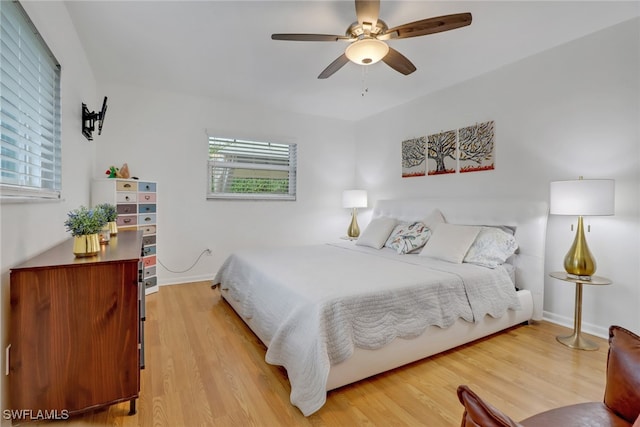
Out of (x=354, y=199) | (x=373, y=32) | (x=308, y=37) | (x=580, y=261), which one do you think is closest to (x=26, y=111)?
(x=308, y=37)

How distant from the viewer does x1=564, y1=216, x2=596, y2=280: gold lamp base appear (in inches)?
89.8

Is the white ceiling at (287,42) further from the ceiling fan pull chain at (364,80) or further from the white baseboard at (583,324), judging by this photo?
the white baseboard at (583,324)

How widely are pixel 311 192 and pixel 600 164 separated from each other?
3.44 meters

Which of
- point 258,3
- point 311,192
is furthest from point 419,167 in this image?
point 258,3

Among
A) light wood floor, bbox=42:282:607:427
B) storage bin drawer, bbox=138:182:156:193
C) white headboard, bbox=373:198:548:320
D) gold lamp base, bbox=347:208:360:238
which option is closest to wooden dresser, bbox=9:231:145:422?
light wood floor, bbox=42:282:607:427

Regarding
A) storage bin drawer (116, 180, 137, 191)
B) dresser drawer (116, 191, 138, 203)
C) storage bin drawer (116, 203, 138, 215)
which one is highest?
storage bin drawer (116, 180, 137, 191)

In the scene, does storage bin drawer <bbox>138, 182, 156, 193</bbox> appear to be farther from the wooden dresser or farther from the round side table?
the round side table

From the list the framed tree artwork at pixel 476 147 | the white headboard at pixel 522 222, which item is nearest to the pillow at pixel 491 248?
the white headboard at pixel 522 222

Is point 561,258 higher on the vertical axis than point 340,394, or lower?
higher

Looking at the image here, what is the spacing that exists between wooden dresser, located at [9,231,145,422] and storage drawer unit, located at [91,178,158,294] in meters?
1.66

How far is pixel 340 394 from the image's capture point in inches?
68.7

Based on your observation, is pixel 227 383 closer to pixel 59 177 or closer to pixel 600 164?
pixel 59 177

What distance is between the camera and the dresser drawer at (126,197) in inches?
127

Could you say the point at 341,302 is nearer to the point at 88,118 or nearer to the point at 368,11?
the point at 368,11
